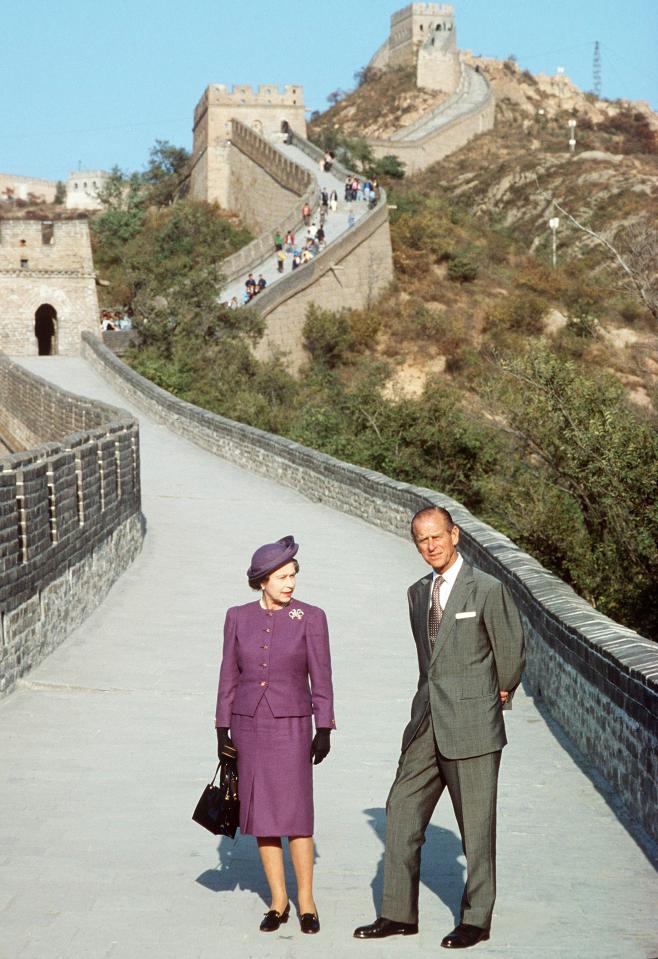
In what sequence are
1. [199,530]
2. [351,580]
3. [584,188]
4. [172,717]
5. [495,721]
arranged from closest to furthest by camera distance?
[495,721] < [172,717] < [351,580] < [199,530] < [584,188]

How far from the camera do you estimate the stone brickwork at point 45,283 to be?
41625 millimetres

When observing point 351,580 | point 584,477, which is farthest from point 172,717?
point 584,477

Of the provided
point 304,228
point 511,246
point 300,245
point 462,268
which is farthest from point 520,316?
point 511,246

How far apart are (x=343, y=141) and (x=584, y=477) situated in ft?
204

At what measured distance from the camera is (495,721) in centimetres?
518

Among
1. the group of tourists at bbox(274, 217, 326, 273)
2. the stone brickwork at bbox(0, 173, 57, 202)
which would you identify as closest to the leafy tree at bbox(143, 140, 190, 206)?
the group of tourists at bbox(274, 217, 326, 273)

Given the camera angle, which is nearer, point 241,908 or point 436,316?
A: point 241,908

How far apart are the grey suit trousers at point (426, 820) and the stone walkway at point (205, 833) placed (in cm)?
16

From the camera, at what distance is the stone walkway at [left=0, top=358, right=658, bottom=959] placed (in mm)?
5129

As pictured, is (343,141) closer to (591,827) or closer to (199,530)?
(199,530)

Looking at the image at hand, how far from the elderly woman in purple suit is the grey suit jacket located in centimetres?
48

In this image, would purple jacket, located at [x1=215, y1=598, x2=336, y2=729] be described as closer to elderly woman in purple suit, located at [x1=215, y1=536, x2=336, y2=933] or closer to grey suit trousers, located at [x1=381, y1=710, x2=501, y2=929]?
elderly woman in purple suit, located at [x1=215, y1=536, x2=336, y2=933]

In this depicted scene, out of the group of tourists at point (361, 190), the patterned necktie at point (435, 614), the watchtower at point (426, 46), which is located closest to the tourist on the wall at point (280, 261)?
the group of tourists at point (361, 190)

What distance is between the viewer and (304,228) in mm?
56844
